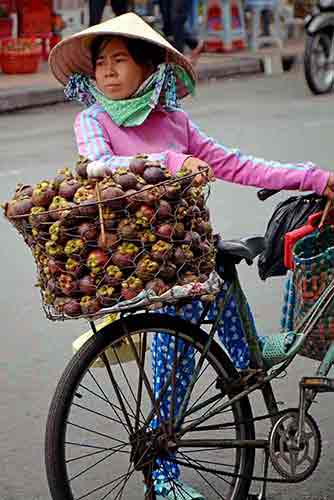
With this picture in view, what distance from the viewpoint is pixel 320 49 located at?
1308 cm

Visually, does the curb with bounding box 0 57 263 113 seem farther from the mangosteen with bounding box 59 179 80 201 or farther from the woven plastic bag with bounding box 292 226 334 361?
the mangosteen with bounding box 59 179 80 201

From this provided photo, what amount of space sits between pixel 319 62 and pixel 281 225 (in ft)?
31.8

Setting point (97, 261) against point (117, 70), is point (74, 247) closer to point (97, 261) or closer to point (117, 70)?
point (97, 261)

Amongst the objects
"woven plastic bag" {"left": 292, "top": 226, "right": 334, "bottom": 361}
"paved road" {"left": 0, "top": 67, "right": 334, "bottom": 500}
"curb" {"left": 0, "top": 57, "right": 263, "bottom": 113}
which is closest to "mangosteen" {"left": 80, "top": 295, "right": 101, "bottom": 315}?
"woven plastic bag" {"left": 292, "top": 226, "right": 334, "bottom": 361}

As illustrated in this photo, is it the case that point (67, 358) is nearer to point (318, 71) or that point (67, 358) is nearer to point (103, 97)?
point (103, 97)

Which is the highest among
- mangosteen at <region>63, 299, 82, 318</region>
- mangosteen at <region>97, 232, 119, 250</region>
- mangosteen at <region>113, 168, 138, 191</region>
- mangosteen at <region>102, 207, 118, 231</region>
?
mangosteen at <region>113, 168, 138, 191</region>

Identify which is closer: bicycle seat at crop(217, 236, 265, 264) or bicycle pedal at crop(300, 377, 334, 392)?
bicycle seat at crop(217, 236, 265, 264)

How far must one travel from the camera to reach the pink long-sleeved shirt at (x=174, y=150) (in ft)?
11.6

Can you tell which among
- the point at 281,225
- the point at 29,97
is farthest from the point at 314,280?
the point at 29,97

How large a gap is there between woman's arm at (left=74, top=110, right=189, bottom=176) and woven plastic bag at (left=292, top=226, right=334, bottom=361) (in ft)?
1.43

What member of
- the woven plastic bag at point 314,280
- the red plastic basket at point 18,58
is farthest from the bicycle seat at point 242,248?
the red plastic basket at point 18,58

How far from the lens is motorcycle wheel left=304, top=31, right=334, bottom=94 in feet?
42.0

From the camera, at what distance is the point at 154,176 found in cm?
311

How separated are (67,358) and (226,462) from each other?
1.39m
